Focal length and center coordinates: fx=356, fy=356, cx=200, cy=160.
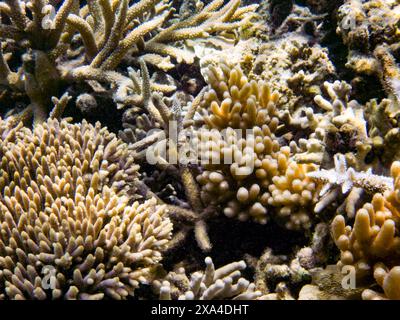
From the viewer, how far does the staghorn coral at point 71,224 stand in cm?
210

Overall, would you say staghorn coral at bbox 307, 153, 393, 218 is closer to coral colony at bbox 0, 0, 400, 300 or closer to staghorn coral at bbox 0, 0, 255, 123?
coral colony at bbox 0, 0, 400, 300

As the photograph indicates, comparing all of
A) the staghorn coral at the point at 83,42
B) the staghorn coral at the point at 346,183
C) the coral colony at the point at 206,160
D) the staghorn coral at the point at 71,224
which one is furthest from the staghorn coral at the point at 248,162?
the staghorn coral at the point at 83,42

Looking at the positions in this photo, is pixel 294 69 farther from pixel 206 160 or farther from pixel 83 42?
pixel 83 42

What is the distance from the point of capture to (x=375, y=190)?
226cm

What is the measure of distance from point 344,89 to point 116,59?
7.06 ft

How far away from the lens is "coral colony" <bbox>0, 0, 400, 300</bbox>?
7.08ft

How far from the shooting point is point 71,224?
87.4 inches

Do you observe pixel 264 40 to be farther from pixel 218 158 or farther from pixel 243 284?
pixel 243 284

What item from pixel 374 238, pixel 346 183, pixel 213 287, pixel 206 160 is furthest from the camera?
pixel 206 160

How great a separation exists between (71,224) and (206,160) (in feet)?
3.38

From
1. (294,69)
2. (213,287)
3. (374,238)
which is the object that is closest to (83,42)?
(294,69)

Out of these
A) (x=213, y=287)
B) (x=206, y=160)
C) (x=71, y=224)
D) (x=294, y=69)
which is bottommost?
(x=213, y=287)

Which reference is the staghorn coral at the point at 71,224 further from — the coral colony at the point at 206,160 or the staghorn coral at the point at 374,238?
the staghorn coral at the point at 374,238
